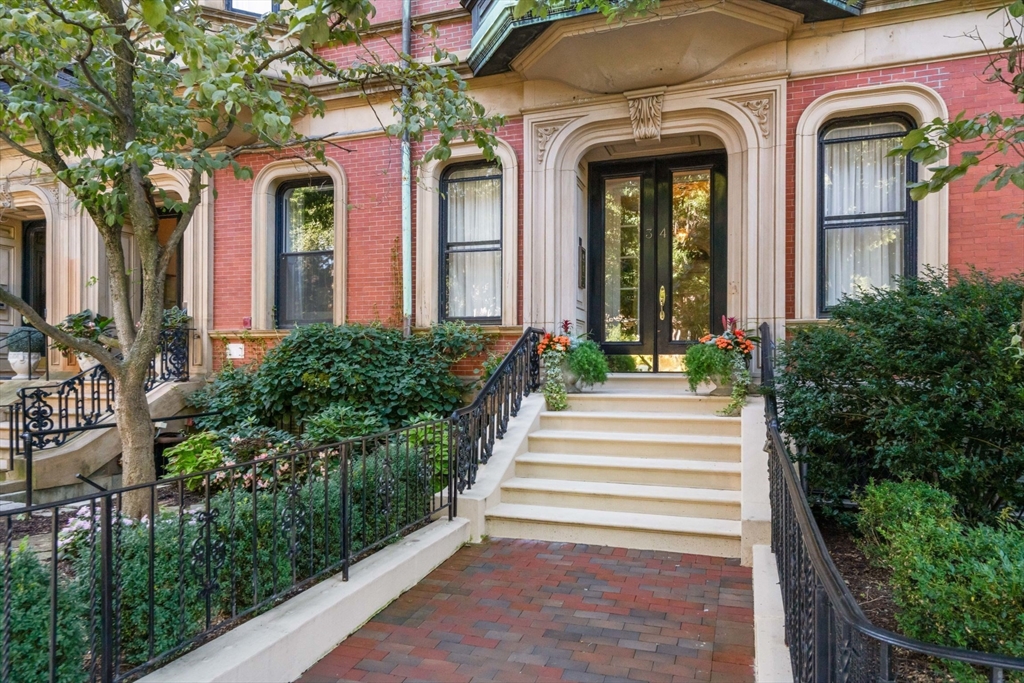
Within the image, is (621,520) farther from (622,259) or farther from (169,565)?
(622,259)

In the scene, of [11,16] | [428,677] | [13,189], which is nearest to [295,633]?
[428,677]

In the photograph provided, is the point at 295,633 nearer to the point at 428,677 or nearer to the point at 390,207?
the point at 428,677

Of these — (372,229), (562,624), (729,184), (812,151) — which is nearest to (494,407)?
(562,624)

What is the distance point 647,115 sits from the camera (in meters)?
7.86

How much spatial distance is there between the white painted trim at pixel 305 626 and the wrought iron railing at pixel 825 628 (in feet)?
7.84

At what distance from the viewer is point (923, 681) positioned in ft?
9.23

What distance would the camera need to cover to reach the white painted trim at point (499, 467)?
536cm

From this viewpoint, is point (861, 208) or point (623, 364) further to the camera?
point (623, 364)

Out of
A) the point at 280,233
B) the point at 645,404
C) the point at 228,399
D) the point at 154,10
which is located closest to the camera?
the point at 154,10

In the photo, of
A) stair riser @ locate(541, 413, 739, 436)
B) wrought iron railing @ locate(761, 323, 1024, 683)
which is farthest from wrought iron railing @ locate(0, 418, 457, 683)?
stair riser @ locate(541, 413, 739, 436)

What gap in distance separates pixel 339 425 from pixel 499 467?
2.14 m

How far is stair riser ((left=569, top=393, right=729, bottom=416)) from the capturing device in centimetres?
674

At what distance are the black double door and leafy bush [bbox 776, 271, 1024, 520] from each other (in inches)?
139

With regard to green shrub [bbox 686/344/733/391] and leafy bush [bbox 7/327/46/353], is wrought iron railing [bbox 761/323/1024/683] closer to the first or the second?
green shrub [bbox 686/344/733/391]
